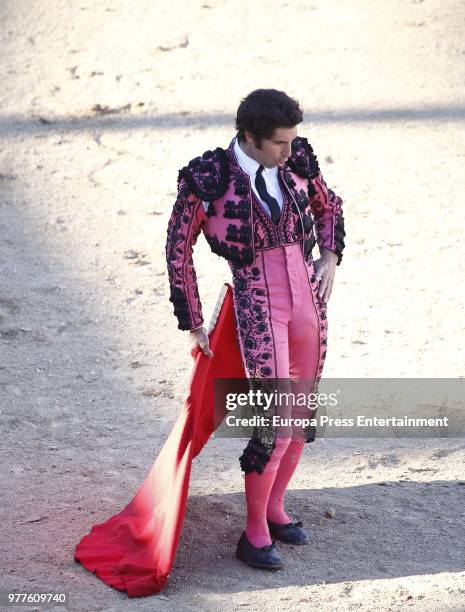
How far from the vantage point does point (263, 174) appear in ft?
12.8

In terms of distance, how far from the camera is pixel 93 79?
30.2ft

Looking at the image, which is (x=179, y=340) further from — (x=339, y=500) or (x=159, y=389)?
(x=339, y=500)

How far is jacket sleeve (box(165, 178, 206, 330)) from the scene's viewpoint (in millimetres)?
3896

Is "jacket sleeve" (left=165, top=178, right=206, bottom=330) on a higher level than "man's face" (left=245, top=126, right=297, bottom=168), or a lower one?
lower

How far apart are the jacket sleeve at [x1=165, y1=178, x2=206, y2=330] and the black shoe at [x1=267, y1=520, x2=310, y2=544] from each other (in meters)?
0.88

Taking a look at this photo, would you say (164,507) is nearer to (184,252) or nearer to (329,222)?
(184,252)

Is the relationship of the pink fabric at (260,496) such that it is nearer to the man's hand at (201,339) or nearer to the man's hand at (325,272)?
the man's hand at (201,339)

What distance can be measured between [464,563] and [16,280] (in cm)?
381

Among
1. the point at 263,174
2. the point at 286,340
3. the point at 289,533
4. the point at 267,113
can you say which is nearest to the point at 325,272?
the point at 286,340

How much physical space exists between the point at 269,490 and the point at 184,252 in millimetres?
916

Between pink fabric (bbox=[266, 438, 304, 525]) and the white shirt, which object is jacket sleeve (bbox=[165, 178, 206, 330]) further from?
pink fabric (bbox=[266, 438, 304, 525])

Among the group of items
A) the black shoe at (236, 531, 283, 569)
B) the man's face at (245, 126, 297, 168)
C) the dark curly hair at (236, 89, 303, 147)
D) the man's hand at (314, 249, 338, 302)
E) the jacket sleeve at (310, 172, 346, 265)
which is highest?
the dark curly hair at (236, 89, 303, 147)

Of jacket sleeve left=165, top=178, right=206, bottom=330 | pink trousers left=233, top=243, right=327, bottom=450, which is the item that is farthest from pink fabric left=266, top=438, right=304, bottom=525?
jacket sleeve left=165, top=178, right=206, bottom=330

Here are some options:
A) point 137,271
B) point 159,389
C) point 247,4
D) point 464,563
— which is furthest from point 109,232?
point 464,563
